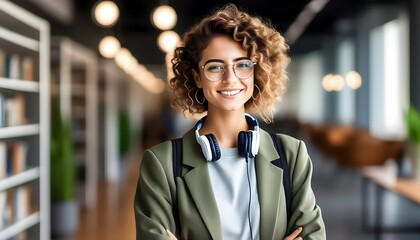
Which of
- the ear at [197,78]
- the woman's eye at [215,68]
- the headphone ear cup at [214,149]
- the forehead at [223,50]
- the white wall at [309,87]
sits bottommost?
the headphone ear cup at [214,149]

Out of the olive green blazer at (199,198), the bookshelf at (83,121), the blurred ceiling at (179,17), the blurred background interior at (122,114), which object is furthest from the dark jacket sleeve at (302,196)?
the blurred ceiling at (179,17)

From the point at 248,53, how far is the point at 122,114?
42.0 ft

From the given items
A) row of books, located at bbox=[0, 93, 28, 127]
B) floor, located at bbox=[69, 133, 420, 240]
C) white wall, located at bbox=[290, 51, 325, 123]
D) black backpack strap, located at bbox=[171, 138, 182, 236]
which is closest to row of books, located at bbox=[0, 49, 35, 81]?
row of books, located at bbox=[0, 93, 28, 127]

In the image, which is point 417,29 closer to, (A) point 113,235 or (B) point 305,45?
(A) point 113,235

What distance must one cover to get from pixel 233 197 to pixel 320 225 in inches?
9.5

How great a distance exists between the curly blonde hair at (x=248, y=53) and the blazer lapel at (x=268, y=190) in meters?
0.18

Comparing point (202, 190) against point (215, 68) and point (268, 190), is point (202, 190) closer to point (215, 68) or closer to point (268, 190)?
point (268, 190)

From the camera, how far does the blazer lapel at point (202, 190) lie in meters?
1.41

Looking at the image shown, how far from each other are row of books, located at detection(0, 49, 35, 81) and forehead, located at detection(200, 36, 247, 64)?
3029 mm

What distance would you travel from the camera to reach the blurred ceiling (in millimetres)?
11102

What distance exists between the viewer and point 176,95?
5.38ft

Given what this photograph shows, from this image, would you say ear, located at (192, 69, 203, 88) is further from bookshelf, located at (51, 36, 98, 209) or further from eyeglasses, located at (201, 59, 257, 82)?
bookshelf, located at (51, 36, 98, 209)

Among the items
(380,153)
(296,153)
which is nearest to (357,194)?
(380,153)

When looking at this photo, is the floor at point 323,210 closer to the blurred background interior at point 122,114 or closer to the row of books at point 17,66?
the blurred background interior at point 122,114
